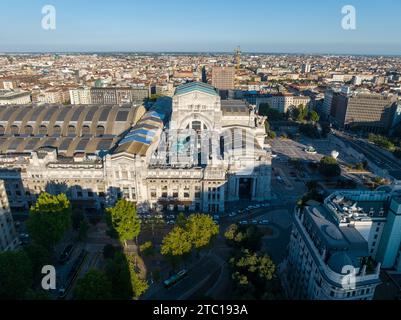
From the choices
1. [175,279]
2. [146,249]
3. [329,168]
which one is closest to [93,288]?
[146,249]

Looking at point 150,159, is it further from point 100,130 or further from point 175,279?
point 175,279

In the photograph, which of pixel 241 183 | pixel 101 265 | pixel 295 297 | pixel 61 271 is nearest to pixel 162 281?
pixel 101 265

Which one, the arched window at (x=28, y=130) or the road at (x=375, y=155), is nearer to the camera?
the arched window at (x=28, y=130)

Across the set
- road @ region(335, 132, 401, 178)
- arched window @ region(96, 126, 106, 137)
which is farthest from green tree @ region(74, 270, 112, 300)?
road @ region(335, 132, 401, 178)

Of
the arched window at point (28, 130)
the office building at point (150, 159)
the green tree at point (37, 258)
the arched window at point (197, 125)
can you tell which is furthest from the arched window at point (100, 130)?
the green tree at point (37, 258)

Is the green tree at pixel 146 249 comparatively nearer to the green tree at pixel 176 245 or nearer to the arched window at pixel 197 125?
the green tree at pixel 176 245

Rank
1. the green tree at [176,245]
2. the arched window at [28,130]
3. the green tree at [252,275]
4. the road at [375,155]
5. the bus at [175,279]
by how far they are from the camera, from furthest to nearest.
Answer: the road at [375,155] < the arched window at [28,130] < the green tree at [176,245] < the bus at [175,279] < the green tree at [252,275]
